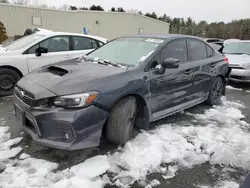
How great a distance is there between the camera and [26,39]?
542 centimetres

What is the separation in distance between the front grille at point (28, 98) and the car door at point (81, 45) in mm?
2946

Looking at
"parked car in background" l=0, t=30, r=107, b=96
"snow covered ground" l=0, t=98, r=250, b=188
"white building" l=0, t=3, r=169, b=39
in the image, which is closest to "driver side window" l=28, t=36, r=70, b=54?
"parked car in background" l=0, t=30, r=107, b=96

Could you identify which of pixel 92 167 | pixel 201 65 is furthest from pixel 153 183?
pixel 201 65

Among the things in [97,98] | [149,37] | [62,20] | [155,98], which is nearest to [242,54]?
[149,37]

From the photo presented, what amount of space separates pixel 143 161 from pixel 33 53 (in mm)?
3838

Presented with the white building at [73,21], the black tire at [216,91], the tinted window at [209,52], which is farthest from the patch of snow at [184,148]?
the white building at [73,21]

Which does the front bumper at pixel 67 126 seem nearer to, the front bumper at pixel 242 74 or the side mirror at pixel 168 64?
the side mirror at pixel 168 64

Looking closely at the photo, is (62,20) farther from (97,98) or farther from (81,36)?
(97,98)

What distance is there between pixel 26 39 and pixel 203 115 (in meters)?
4.66

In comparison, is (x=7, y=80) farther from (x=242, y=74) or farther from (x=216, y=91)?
(x=242, y=74)

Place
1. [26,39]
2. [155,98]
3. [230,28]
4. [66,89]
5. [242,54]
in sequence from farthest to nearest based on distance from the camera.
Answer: [230,28] → [242,54] → [26,39] → [155,98] → [66,89]

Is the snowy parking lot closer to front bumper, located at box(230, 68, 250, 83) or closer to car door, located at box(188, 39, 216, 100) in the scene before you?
car door, located at box(188, 39, 216, 100)

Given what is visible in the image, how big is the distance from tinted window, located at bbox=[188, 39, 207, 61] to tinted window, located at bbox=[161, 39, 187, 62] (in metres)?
0.19

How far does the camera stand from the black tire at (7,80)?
468cm
